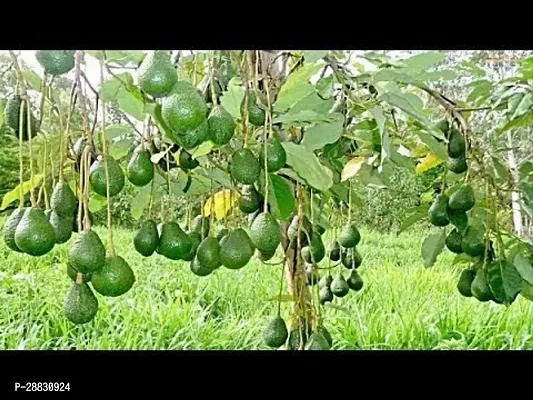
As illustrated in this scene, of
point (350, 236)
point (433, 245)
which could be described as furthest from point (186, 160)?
point (433, 245)

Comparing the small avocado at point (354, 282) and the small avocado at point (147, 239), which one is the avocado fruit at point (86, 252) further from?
the small avocado at point (354, 282)

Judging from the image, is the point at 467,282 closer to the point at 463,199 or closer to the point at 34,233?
the point at 463,199

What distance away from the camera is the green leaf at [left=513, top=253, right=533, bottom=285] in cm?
80

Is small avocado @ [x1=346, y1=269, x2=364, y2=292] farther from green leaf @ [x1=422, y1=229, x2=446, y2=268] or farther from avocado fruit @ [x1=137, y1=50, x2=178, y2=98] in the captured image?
avocado fruit @ [x1=137, y1=50, x2=178, y2=98]

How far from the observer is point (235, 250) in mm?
617

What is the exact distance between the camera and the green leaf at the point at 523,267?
80 centimetres

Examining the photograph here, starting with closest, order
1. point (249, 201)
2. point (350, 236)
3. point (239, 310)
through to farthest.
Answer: point (249, 201) → point (350, 236) → point (239, 310)

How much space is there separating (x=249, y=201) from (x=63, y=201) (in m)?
0.21

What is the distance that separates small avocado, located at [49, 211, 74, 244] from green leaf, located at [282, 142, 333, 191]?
0.22 m

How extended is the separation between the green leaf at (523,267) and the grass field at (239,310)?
1.72 ft

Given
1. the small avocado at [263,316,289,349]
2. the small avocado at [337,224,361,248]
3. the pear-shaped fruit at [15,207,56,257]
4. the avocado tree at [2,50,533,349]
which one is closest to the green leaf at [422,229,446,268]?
the avocado tree at [2,50,533,349]

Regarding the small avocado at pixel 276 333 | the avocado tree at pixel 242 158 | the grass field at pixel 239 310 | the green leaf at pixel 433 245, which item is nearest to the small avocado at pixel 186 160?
the avocado tree at pixel 242 158
